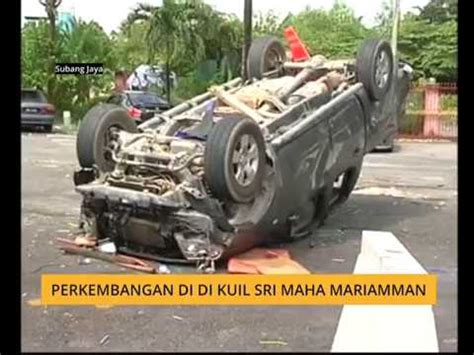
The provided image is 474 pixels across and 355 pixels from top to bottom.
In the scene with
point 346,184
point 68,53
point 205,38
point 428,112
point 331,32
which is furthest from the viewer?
point 428,112

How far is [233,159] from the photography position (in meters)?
4.41

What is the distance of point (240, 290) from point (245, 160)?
1170 mm

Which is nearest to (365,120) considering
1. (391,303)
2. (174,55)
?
(391,303)

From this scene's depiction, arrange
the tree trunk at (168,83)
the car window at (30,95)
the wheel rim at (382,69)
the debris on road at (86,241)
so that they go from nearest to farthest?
the car window at (30,95)
the debris on road at (86,241)
the wheel rim at (382,69)
the tree trunk at (168,83)

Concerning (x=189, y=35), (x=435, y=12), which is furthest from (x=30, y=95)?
(x=435, y=12)

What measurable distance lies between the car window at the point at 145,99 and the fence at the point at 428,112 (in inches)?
198

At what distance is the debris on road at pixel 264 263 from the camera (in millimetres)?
4535

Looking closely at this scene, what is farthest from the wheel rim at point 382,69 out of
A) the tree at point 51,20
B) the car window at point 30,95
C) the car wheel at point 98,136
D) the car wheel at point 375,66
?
the car window at point 30,95

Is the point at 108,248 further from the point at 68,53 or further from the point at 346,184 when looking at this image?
the point at 346,184

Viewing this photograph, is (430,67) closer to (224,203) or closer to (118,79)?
(118,79)

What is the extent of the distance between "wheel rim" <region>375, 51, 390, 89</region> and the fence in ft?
23.0

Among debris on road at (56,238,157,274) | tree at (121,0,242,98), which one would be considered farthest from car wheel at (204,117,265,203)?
tree at (121,0,242,98)

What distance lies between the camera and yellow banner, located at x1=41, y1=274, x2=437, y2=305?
3209mm

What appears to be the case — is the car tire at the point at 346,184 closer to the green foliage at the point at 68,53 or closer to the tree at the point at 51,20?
the green foliage at the point at 68,53
